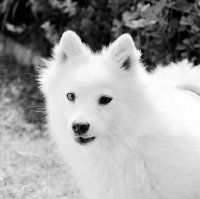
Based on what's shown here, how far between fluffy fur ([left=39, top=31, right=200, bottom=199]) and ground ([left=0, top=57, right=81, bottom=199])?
102cm

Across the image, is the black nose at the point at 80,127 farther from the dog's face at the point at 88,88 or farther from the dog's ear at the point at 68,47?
the dog's ear at the point at 68,47

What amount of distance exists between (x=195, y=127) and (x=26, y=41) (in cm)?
488

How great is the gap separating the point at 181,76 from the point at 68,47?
1273mm

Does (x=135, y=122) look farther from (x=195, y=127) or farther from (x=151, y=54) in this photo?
(x=151, y=54)

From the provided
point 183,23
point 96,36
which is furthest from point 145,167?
point 96,36

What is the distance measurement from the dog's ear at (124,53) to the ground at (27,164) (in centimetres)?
153

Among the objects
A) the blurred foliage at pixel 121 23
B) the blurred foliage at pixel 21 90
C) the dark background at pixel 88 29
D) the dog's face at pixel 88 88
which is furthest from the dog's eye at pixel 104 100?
the blurred foliage at pixel 21 90

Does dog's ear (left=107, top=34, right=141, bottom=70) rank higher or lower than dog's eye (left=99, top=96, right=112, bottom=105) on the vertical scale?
higher

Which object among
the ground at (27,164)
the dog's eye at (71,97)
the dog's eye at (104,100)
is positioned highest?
the dog's eye at (104,100)

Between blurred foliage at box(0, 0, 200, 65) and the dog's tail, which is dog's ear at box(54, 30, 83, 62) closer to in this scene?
the dog's tail

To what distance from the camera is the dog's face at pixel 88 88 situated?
256 cm

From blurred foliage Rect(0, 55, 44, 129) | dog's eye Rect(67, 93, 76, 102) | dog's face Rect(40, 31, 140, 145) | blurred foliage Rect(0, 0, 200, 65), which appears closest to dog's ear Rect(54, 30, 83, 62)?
dog's face Rect(40, 31, 140, 145)

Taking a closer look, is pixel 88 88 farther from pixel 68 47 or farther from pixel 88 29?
pixel 88 29

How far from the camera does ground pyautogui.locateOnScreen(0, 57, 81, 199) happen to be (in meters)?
3.75
